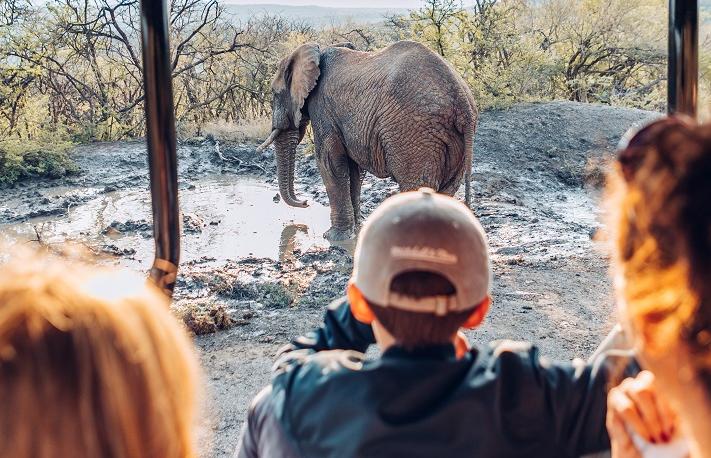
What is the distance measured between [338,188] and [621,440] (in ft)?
20.6

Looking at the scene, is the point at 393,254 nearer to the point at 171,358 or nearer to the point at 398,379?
the point at 398,379

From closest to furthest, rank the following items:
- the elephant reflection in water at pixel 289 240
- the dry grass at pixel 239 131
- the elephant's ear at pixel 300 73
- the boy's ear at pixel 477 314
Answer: the boy's ear at pixel 477 314, the elephant reflection in water at pixel 289 240, the elephant's ear at pixel 300 73, the dry grass at pixel 239 131

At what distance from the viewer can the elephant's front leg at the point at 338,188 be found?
710 cm

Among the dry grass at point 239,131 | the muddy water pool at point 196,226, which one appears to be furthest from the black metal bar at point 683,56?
the dry grass at point 239,131

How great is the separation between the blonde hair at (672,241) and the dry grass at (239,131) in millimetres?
11653

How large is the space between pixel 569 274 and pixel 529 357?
14.1 feet

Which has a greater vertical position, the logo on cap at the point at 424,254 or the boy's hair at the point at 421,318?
the logo on cap at the point at 424,254

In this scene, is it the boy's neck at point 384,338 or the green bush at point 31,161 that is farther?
the green bush at point 31,161

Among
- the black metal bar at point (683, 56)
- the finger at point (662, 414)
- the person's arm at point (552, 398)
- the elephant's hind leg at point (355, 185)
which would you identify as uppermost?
the black metal bar at point (683, 56)

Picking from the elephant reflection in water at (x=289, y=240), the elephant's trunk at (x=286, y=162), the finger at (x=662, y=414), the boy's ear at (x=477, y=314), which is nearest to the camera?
the finger at (x=662, y=414)

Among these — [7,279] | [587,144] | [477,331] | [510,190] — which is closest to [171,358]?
[7,279]

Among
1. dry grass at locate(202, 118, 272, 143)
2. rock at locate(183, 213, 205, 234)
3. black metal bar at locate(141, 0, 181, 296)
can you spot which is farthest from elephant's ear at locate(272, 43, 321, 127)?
black metal bar at locate(141, 0, 181, 296)

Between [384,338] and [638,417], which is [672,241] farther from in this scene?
[384,338]

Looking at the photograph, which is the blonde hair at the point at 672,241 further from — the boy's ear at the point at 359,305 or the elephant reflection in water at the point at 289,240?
the elephant reflection in water at the point at 289,240
